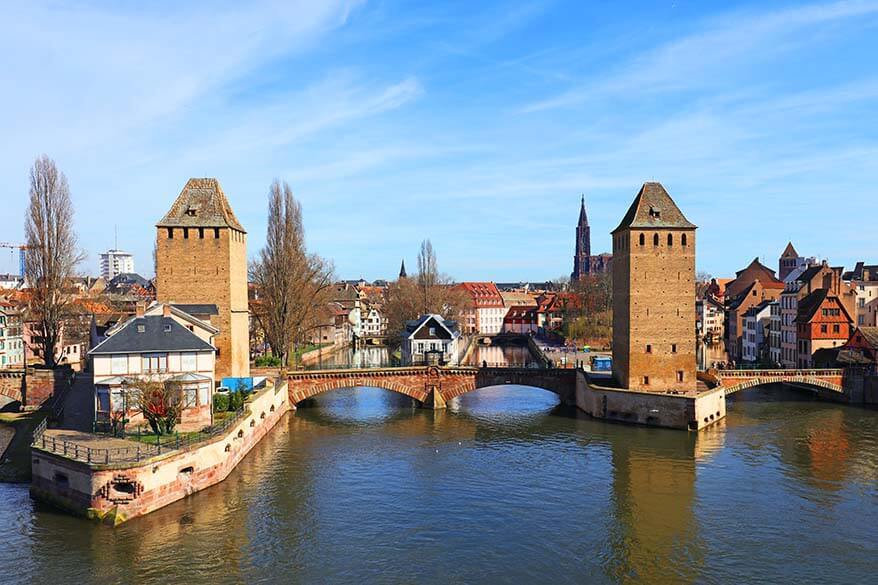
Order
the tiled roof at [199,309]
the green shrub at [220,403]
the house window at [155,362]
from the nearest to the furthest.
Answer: the house window at [155,362]
the green shrub at [220,403]
the tiled roof at [199,309]

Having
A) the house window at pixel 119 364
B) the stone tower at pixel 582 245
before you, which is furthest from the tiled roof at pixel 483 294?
the house window at pixel 119 364

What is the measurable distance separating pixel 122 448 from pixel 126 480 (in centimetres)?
292

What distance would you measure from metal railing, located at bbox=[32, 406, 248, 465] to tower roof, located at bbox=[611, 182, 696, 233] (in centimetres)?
2981

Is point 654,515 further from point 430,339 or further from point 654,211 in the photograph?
point 430,339

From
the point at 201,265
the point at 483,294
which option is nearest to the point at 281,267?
the point at 201,265

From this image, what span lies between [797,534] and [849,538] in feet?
5.72

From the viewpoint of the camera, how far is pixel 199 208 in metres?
46.2

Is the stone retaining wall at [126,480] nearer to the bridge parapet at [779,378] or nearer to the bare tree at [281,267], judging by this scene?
the bare tree at [281,267]

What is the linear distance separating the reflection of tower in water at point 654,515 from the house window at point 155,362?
22809 millimetres

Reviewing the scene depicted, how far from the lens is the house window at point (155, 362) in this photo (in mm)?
34719

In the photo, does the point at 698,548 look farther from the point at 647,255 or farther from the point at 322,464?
the point at 647,255

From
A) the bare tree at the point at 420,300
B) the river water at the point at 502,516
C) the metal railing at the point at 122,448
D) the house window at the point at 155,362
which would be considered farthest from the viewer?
the bare tree at the point at 420,300

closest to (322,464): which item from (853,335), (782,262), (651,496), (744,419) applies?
(651,496)

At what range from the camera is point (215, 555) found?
77.7 feet
